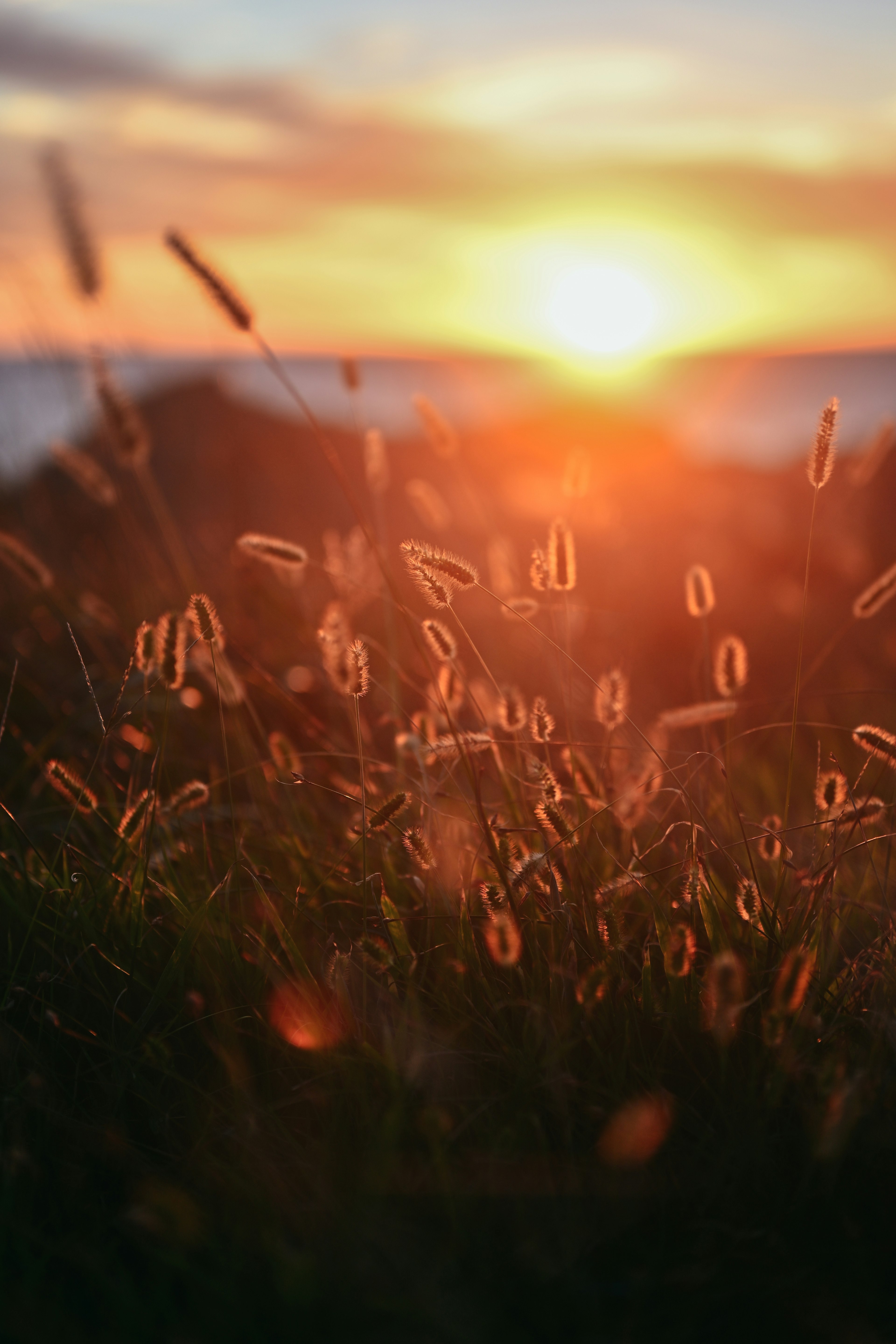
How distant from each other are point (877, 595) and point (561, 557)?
80cm

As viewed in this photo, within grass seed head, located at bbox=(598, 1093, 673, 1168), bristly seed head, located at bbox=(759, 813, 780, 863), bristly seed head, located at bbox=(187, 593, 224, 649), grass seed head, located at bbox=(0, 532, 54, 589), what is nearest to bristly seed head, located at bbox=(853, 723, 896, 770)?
bristly seed head, located at bbox=(759, 813, 780, 863)

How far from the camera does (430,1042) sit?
1.55 m

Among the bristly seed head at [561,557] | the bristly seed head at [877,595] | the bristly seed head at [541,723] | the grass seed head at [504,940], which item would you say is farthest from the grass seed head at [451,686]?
the bristly seed head at [877,595]

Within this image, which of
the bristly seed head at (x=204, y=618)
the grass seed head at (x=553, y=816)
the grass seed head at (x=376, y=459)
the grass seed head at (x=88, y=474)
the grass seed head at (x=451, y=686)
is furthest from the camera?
the grass seed head at (x=88, y=474)

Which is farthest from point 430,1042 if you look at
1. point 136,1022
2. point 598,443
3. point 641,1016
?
point 598,443

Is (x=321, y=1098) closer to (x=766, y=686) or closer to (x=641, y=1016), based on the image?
(x=641, y=1016)

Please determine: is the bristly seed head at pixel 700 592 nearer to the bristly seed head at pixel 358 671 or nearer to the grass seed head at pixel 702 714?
the grass seed head at pixel 702 714

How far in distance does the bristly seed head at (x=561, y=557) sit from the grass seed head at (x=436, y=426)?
107cm

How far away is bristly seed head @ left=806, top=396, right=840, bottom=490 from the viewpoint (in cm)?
172

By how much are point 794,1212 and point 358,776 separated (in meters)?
1.57

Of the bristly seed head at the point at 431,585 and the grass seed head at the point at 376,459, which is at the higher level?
the grass seed head at the point at 376,459

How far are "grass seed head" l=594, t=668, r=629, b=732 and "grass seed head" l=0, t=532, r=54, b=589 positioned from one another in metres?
1.35

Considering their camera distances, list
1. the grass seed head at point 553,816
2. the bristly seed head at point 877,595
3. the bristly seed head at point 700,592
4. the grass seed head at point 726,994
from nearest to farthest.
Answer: the grass seed head at point 726,994
the grass seed head at point 553,816
the bristly seed head at point 877,595
the bristly seed head at point 700,592

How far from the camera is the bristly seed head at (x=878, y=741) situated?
5.35 feet
